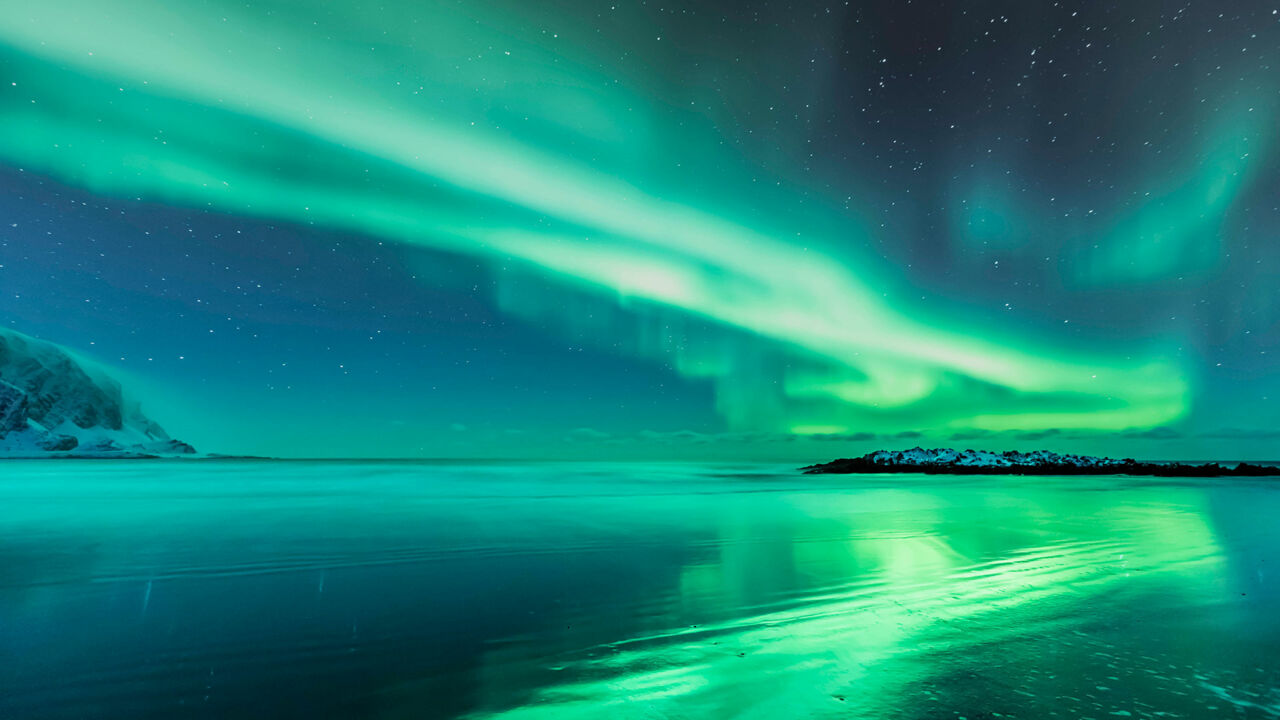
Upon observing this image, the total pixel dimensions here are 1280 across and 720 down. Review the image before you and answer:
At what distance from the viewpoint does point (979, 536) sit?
14.1m

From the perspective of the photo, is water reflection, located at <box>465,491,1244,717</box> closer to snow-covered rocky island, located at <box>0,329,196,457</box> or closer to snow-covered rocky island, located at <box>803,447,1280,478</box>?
snow-covered rocky island, located at <box>803,447,1280,478</box>

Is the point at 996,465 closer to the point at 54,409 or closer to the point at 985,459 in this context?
the point at 985,459

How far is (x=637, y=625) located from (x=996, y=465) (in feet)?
229

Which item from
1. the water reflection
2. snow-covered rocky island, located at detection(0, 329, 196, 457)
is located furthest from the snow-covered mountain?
snow-covered rocky island, located at detection(0, 329, 196, 457)

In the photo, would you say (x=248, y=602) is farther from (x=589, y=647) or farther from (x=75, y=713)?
(x=589, y=647)

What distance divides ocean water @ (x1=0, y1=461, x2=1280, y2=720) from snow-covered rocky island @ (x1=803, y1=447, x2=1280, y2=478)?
54.2 metres

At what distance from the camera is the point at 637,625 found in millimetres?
6438

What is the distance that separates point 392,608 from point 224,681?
242 cm

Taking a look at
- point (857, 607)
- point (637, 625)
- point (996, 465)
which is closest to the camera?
point (637, 625)

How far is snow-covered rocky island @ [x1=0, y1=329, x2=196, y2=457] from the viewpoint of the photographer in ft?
521

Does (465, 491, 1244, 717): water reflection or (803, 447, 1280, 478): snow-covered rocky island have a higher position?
(803, 447, 1280, 478): snow-covered rocky island

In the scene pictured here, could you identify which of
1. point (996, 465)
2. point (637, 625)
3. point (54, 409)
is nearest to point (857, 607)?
point (637, 625)

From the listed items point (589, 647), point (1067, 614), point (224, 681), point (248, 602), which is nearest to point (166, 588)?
point (248, 602)

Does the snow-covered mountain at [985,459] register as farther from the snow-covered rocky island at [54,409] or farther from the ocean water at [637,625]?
the snow-covered rocky island at [54,409]
